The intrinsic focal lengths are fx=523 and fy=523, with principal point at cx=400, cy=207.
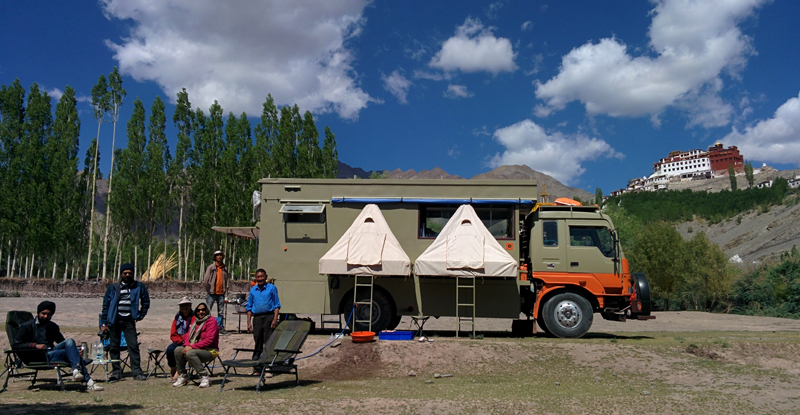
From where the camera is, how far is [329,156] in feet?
162

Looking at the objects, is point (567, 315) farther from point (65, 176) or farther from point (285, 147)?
point (65, 176)

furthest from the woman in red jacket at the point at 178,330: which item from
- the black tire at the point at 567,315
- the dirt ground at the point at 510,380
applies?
the black tire at the point at 567,315

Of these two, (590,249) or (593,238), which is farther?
(593,238)

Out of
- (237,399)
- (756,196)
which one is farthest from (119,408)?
(756,196)

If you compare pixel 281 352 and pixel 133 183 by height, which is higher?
pixel 133 183

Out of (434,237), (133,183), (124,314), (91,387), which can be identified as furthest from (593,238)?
(133,183)

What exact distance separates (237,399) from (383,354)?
3.38 meters

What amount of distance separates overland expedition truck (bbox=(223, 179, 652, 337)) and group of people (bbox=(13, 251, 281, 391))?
247 cm

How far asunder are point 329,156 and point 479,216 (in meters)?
38.7

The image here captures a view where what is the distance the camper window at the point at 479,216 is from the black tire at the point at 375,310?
1.66 meters

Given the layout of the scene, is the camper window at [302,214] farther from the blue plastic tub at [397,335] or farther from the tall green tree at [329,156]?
the tall green tree at [329,156]

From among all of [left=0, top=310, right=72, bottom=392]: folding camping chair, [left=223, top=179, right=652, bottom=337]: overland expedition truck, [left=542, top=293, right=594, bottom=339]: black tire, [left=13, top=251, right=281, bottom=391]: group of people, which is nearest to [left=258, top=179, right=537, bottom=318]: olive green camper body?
[left=223, top=179, right=652, bottom=337]: overland expedition truck

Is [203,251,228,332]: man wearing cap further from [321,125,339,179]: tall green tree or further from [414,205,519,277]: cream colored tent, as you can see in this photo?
[321,125,339,179]: tall green tree

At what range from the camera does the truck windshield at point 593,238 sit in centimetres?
1180
